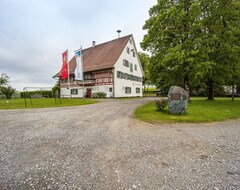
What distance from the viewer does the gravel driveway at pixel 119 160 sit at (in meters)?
2.31

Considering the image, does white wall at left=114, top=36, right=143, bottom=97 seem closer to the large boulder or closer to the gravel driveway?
the large boulder

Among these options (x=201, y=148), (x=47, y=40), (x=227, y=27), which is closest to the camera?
(x=201, y=148)

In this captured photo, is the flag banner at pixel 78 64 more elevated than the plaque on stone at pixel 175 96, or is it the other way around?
the flag banner at pixel 78 64

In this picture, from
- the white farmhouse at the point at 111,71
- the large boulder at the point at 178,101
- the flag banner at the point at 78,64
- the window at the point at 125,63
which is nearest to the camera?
the large boulder at the point at 178,101

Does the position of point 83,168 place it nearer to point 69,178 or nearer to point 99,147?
point 69,178

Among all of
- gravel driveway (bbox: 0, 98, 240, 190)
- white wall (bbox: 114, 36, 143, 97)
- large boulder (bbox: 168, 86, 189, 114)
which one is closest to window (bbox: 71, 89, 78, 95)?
white wall (bbox: 114, 36, 143, 97)

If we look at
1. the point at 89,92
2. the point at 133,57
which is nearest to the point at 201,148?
the point at 89,92

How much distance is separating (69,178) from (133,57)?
29.1m

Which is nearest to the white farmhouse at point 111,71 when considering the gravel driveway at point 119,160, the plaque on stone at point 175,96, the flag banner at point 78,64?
the flag banner at point 78,64

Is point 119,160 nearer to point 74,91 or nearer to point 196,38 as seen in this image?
point 196,38

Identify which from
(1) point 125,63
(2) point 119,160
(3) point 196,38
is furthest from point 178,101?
(1) point 125,63

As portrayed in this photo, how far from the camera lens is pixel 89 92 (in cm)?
2741

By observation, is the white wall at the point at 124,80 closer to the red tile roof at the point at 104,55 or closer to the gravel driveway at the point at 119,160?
the red tile roof at the point at 104,55

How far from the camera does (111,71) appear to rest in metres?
24.1
